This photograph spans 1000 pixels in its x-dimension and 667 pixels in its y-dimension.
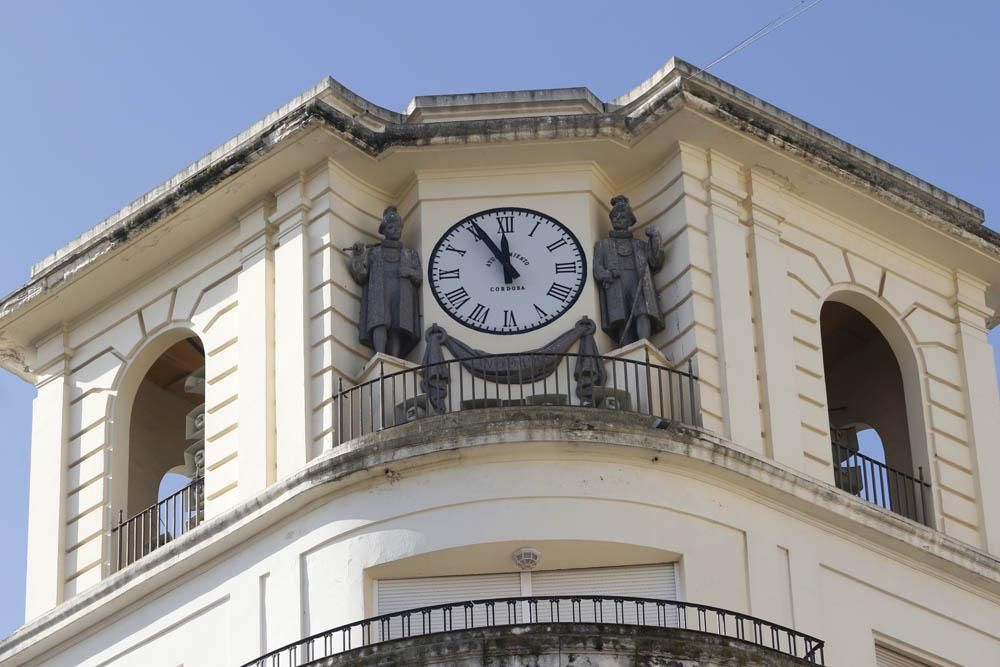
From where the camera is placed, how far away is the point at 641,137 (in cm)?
3500

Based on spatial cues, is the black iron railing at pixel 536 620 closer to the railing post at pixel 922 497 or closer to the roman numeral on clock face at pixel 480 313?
the railing post at pixel 922 497

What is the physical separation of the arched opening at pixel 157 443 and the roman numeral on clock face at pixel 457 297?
350 cm

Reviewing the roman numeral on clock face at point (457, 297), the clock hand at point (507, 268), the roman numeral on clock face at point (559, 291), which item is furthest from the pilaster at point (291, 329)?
the roman numeral on clock face at point (559, 291)

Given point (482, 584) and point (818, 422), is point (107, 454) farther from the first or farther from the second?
point (818, 422)

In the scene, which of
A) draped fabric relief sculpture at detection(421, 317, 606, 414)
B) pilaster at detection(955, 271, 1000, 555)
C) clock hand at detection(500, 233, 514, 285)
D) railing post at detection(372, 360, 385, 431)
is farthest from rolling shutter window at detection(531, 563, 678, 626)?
pilaster at detection(955, 271, 1000, 555)

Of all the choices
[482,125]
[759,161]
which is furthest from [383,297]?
[759,161]

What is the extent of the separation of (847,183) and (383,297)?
5486 mm

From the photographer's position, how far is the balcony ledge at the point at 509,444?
32469 mm

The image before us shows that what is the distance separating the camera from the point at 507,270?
34.5 m

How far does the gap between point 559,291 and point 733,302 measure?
189 centimetres

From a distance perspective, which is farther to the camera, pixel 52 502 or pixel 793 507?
pixel 52 502

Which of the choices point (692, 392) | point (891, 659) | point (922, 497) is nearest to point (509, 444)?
point (692, 392)

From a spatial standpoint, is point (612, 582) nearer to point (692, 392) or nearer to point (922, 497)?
point (692, 392)

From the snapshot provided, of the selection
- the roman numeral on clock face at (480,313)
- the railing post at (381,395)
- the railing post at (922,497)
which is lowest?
the railing post at (922,497)
